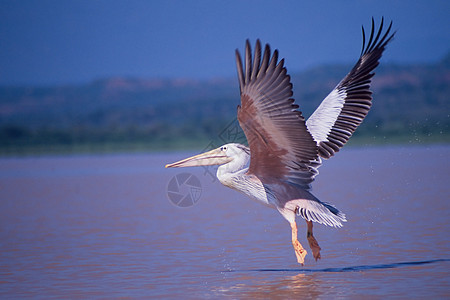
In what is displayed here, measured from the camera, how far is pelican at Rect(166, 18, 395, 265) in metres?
7.88

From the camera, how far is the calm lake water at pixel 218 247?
26.0ft

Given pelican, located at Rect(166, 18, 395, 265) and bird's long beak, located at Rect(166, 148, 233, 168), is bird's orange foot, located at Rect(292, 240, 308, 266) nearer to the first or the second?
pelican, located at Rect(166, 18, 395, 265)

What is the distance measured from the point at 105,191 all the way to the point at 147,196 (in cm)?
209

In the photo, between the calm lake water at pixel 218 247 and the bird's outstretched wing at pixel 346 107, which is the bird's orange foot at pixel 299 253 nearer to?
the calm lake water at pixel 218 247

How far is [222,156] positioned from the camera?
9.45 m

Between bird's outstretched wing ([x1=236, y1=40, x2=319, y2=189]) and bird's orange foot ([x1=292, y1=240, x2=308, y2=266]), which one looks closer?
bird's outstretched wing ([x1=236, y1=40, x2=319, y2=189])

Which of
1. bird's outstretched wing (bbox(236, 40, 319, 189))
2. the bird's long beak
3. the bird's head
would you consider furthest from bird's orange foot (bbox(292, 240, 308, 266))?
the bird's long beak

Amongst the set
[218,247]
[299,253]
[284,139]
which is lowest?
[299,253]

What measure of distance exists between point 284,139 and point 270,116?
1.60 ft

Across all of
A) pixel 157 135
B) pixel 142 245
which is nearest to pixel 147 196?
pixel 142 245

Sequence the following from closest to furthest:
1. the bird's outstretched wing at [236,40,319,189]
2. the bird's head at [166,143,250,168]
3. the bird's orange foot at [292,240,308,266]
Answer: the bird's outstretched wing at [236,40,319,189], the bird's orange foot at [292,240,308,266], the bird's head at [166,143,250,168]

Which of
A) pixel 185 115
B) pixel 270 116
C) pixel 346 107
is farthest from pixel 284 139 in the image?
pixel 185 115

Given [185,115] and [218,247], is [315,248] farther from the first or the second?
[185,115]

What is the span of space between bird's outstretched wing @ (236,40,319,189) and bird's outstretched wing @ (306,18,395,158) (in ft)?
3.47
